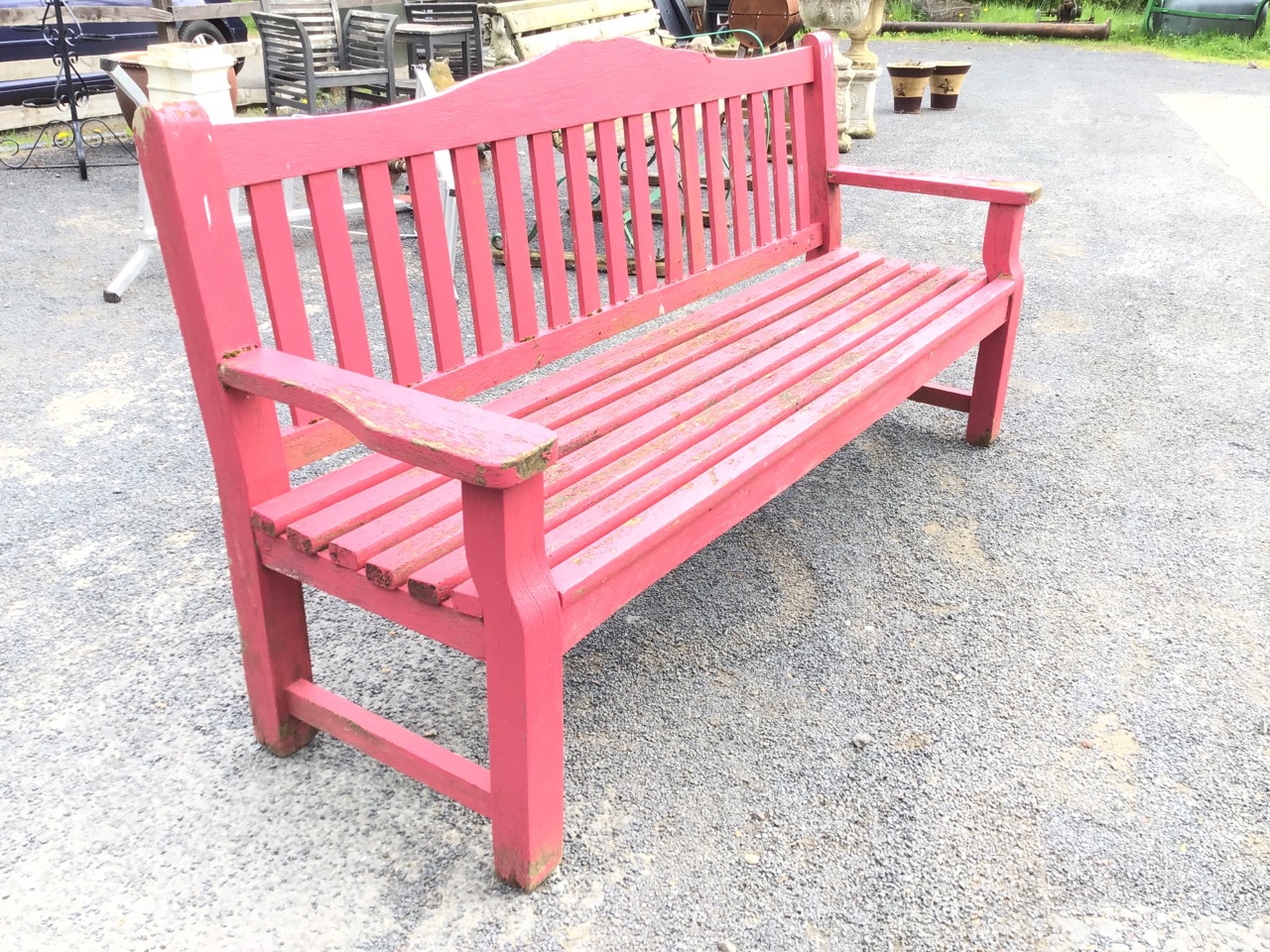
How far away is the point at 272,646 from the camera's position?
6.41 ft

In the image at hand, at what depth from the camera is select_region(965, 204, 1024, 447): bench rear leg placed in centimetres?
313

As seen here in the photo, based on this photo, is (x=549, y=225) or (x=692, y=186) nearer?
(x=549, y=225)

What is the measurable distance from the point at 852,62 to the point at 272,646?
701cm

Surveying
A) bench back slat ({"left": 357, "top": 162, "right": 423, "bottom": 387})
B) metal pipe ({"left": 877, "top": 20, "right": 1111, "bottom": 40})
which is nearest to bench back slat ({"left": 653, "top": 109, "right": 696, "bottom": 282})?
bench back slat ({"left": 357, "top": 162, "right": 423, "bottom": 387})

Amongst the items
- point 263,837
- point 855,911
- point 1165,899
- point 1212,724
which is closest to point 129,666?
point 263,837

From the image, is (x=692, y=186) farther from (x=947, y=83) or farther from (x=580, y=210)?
(x=947, y=83)

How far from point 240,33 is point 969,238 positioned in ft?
22.8

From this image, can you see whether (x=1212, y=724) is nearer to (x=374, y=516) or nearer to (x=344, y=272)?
(x=374, y=516)

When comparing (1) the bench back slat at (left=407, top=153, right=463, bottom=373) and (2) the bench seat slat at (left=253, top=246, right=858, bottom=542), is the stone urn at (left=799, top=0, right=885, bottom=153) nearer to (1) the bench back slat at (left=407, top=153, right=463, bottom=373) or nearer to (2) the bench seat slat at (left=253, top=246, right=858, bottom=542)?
(2) the bench seat slat at (left=253, top=246, right=858, bottom=542)

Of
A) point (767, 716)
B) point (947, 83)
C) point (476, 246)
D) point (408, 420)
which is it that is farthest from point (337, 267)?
point (947, 83)

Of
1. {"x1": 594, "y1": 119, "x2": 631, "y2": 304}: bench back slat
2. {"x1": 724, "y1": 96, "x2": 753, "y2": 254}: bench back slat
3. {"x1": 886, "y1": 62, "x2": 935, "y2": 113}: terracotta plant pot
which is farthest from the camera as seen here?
{"x1": 886, "y1": 62, "x2": 935, "y2": 113}: terracotta plant pot

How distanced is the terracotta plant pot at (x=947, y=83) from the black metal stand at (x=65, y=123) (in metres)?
6.18

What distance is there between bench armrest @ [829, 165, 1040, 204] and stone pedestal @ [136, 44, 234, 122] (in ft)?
8.27

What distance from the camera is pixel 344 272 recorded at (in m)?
1.97
